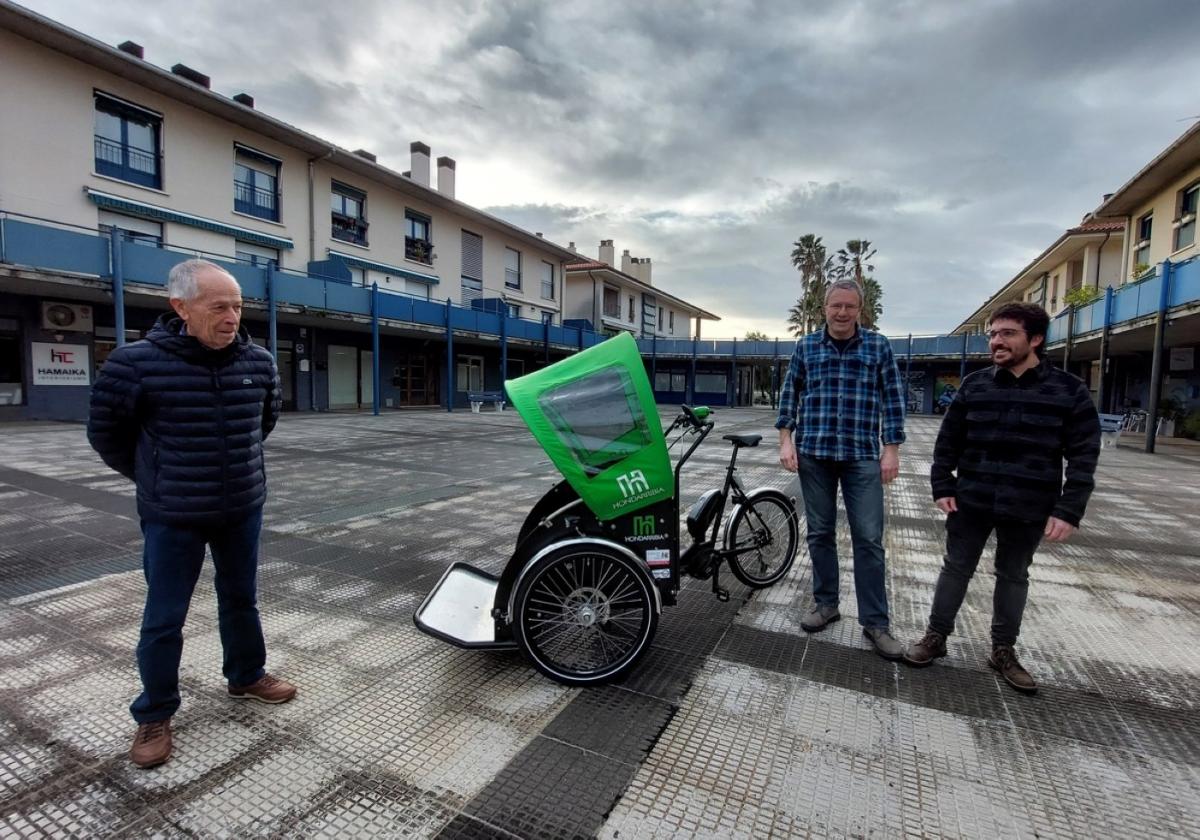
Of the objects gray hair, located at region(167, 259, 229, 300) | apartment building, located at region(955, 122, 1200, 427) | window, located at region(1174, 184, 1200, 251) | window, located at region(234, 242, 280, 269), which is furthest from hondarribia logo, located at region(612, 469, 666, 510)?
window, located at region(1174, 184, 1200, 251)

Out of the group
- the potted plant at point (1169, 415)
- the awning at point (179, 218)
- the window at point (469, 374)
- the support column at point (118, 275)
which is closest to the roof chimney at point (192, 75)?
the awning at point (179, 218)

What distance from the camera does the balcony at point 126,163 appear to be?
15836 millimetres

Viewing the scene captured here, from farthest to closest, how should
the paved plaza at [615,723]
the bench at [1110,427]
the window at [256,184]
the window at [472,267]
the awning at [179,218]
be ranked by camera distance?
1. the window at [472,267]
2. the window at [256,184]
3. the awning at [179,218]
4. the bench at [1110,427]
5. the paved plaza at [615,723]

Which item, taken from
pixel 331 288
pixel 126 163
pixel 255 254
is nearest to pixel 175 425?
pixel 331 288

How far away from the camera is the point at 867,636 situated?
326cm

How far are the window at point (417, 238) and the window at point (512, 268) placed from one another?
519cm

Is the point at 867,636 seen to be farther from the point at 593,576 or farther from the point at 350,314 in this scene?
the point at 350,314

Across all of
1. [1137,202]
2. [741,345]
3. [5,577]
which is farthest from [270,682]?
[741,345]

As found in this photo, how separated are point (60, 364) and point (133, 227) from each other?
4.09 m

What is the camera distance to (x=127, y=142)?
16.4 m

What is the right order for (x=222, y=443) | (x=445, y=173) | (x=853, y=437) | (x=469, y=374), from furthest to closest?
(x=469, y=374) → (x=445, y=173) → (x=853, y=437) → (x=222, y=443)

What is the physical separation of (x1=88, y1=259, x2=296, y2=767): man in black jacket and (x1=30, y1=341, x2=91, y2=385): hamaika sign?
17.6m

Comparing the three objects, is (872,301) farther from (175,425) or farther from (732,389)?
(175,425)

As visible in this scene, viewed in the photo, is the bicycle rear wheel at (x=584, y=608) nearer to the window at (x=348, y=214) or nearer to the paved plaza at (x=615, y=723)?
the paved plaza at (x=615, y=723)
